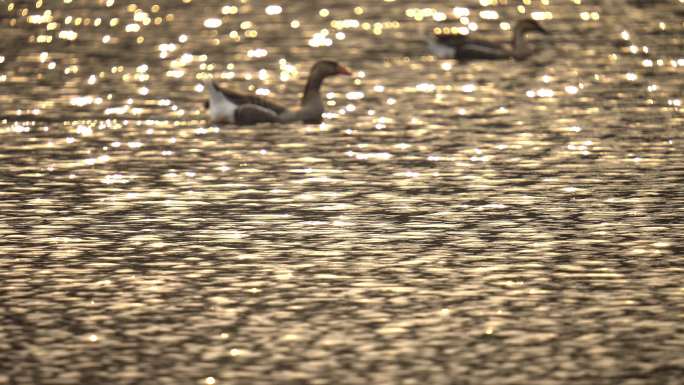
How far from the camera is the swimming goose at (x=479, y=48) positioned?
117 ft

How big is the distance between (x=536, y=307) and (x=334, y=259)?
257cm

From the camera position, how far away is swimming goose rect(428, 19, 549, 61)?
3578 centimetres

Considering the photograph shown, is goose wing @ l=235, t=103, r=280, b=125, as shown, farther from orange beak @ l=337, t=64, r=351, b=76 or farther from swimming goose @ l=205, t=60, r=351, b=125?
orange beak @ l=337, t=64, r=351, b=76

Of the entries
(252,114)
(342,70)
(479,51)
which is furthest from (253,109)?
(479,51)

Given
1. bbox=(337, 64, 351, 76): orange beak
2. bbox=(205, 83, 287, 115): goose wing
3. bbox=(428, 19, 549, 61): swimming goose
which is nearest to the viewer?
bbox=(205, 83, 287, 115): goose wing

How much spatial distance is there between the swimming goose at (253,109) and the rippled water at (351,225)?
0.87ft

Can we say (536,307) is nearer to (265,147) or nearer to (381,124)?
(265,147)

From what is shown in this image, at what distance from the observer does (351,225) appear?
699 inches

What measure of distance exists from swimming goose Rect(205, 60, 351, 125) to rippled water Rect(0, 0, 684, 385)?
27 centimetres

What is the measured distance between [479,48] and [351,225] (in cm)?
1877

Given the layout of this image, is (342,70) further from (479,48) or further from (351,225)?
(351,225)

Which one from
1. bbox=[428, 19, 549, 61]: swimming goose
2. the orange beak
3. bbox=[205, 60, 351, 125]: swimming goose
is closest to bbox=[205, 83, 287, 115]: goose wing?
bbox=[205, 60, 351, 125]: swimming goose

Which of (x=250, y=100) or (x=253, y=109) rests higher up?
(x=250, y=100)

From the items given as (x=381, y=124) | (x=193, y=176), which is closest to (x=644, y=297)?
(x=193, y=176)
